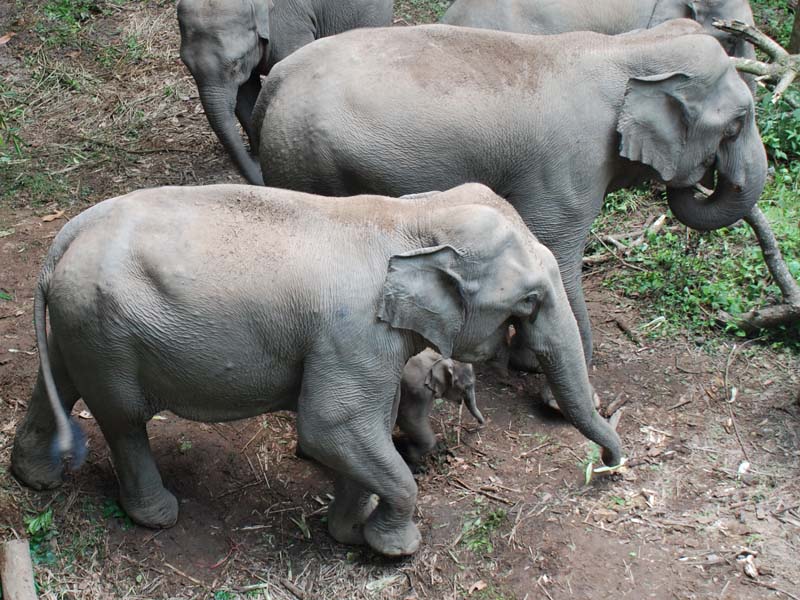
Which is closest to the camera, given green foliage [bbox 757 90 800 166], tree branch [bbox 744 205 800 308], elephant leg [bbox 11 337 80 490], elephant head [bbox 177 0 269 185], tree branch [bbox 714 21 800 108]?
elephant leg [bbox 11 337 80 490]

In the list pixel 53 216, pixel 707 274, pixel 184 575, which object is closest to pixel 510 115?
pixel 707 274

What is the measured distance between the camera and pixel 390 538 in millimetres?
4039

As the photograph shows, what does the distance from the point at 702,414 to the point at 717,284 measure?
46.6 inches

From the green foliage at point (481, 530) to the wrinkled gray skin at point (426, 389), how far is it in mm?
466

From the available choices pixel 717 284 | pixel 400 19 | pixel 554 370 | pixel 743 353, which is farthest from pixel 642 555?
pixel 400 19

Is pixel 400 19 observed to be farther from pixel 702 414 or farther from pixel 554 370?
pixel 554 370

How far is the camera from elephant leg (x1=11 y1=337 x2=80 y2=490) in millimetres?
4133

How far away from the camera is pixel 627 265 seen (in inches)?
253

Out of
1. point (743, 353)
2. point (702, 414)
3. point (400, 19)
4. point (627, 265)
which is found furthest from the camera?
point (400, 19)

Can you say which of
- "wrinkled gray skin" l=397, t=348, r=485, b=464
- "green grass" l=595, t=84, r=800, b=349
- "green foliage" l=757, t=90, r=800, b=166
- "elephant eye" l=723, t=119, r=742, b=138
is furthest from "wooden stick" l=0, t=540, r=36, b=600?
"green foliage" l=757, t=90, r=800, b=166

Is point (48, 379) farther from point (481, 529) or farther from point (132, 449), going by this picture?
point (481, 529)

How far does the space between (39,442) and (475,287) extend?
221cm

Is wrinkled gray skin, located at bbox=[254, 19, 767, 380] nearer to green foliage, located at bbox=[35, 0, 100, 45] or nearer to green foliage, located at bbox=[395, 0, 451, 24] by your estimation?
green foliage, located at bbox=[395, 0, 451, 24]

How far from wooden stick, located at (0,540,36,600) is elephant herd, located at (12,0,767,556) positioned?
0.43m
